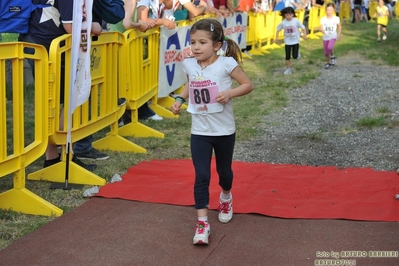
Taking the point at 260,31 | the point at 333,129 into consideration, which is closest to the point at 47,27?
the point at 333,129

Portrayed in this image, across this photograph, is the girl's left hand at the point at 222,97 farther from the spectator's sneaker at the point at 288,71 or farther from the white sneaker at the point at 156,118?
the spectator's sneaker at the point at 288,71

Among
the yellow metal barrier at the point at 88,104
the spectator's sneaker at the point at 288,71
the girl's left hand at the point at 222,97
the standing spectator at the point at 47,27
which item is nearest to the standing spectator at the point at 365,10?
the spectator's sneaker at the point at 288,71

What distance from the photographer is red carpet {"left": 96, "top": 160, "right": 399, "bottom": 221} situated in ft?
19.0

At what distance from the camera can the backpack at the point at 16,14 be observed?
657 cm

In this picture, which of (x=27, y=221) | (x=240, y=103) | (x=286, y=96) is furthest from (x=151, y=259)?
(x=286, y=96)

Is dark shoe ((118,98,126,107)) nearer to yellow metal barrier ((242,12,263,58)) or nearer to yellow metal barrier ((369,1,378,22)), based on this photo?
yellow metal barrier ((242,12,263,58))

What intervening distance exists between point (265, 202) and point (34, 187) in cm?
214

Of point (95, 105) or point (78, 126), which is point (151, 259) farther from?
point (95, 105)

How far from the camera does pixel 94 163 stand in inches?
296

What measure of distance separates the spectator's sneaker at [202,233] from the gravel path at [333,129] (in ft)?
9.39

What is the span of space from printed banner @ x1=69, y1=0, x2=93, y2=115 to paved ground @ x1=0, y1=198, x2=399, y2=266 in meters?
1.15

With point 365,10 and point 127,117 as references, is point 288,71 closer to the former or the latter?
point 127,117

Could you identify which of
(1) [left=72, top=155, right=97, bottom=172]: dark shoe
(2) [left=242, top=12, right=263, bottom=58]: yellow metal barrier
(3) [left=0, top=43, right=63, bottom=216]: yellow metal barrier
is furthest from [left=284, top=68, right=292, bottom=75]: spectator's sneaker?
(3) [left=0, top=43, right=63, bottom=216]: yellow metal barrier

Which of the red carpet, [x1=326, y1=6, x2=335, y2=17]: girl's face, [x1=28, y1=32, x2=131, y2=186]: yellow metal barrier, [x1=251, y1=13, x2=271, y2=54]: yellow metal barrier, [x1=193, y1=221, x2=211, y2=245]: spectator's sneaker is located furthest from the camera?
[x1=251, y1=13, x2=271, y2=54]: yellow metal barrier
